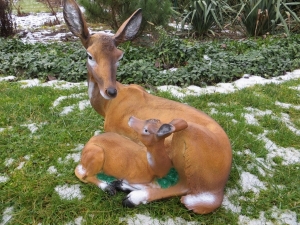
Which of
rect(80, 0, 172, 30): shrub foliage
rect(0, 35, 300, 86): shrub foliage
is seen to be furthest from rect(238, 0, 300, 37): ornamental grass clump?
rect(80, 0, 172, 30): shrub foliage

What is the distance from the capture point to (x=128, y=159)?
2375 millimetres

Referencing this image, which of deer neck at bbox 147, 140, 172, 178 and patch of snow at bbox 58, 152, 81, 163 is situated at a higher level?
deer neck at bbox 147, 140, 172, 178

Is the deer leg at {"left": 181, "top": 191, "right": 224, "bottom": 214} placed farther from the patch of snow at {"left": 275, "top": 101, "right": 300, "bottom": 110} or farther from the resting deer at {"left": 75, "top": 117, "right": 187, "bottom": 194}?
the patch of snow at {"left": 275, "top": 101, "right": 300, "bottom": 110}

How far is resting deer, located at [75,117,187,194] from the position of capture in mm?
2186

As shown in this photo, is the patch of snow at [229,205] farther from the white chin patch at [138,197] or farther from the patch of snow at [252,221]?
the white chin patch at [138,197]

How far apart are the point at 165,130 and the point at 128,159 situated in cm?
45

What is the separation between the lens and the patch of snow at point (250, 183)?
276 cm

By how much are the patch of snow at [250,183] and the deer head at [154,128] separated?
1.01 m

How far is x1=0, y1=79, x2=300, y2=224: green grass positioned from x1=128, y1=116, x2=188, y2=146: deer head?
0.57 m

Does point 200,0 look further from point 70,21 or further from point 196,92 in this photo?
point 70,21

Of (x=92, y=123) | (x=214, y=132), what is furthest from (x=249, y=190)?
(x=92, y=123)

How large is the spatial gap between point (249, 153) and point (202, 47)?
3.37m

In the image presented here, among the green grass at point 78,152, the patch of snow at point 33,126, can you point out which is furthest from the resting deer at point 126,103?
the patch of snow at point 33,126

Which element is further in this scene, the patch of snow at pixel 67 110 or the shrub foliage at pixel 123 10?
the shrub foliage at pixel 123 10
